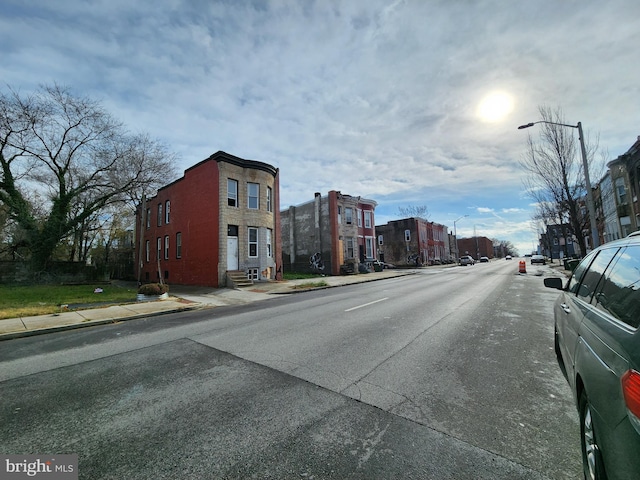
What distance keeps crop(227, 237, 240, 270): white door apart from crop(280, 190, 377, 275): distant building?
13.1 meters

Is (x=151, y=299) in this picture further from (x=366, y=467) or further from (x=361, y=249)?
(x=361, y=249)

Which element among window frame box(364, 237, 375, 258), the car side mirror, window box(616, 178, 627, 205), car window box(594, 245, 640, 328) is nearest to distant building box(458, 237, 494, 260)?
window frame box(364, 237, 375, 258)

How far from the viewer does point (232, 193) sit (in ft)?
69.8

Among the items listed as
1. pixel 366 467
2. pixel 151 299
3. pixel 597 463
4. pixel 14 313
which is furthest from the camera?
pixel 151 299

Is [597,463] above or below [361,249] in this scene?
below

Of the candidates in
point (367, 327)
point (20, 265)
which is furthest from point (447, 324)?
point (20, 265)

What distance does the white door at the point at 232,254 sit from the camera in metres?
20.5

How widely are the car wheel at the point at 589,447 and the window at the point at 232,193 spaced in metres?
20.8

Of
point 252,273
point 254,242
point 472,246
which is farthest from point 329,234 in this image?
point 472,246

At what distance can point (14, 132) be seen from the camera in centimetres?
2086

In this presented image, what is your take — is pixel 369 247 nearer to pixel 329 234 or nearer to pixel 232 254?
pixel 329 234

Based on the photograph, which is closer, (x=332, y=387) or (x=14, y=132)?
(x=332, y=387)

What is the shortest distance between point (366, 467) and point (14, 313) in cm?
1241

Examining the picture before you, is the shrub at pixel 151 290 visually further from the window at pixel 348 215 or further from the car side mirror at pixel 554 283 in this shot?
the window at pixel 348 215
